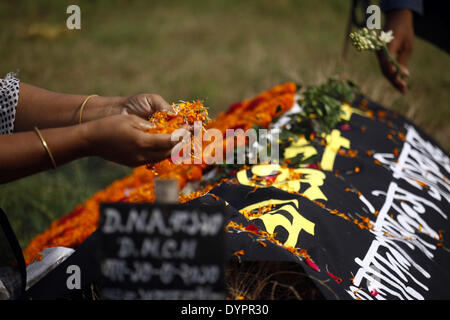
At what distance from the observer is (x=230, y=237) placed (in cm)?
141

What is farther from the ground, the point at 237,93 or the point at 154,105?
the point at 154,105

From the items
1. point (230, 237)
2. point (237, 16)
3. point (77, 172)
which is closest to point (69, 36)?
point (237, 16)

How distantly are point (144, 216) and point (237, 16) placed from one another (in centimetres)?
819

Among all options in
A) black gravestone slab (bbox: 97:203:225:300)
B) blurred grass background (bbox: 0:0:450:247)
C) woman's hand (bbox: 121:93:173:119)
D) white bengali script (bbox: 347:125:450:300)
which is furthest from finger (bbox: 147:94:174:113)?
blurred grass background (bbox: 0:0:450:247)

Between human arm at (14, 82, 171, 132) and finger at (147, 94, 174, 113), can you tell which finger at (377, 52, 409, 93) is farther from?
human arm at (14, 82, 171, 132)

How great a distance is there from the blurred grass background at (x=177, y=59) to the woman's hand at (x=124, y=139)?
1915mm

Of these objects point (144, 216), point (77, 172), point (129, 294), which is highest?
point (144, 216)

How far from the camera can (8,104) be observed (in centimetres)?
175

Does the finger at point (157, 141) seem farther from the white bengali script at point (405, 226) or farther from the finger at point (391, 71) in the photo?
the finger at point (391, 71)

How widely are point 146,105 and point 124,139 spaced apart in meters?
0.45

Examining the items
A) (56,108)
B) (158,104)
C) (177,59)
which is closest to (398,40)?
(158,104)

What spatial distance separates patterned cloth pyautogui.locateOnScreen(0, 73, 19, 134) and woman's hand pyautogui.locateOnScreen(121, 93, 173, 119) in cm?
54

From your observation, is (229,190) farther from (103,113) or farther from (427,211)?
(427,211)

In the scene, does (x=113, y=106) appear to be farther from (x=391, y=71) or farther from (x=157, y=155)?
(x=391, y=71)
